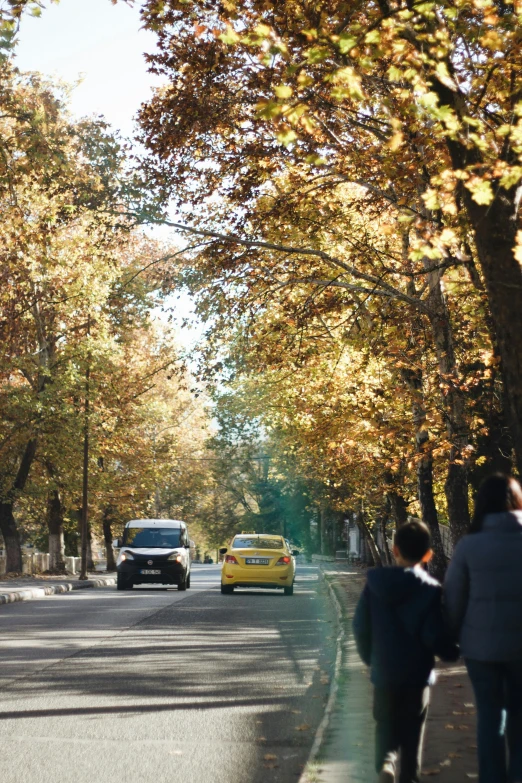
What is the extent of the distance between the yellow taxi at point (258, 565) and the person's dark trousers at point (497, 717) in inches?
888

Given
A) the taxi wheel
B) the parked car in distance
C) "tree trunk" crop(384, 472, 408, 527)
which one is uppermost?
"tree trunk" crop(384, 472, 408, 527)

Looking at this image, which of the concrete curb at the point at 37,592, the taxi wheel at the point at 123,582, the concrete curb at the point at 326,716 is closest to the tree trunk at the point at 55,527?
the concrete curb at the point at 37,592

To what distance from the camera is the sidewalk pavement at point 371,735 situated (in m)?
6.88

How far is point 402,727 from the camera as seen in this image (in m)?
5.61

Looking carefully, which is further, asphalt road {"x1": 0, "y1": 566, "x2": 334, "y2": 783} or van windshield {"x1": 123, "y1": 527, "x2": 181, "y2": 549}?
van windshield {"x1": 123, "y1": 527, "x2": 181, "y2": 549}

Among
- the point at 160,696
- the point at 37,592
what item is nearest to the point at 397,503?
the point at 37,592

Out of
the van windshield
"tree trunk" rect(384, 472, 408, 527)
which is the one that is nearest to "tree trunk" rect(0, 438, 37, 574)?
the van windshield

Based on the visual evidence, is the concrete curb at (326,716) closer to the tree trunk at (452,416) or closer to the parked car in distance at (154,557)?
the tree trunk at (452,416)

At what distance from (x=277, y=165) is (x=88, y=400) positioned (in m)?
26.4

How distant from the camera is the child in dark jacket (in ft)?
18.1

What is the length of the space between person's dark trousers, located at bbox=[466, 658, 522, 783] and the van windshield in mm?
27046

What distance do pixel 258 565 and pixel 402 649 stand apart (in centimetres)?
2271

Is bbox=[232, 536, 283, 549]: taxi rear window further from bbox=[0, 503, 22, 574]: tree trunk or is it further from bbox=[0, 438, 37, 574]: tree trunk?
bbox=[0, 503, 22, 574]: tree trunk

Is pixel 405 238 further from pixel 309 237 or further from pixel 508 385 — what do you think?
pixel 508 385
